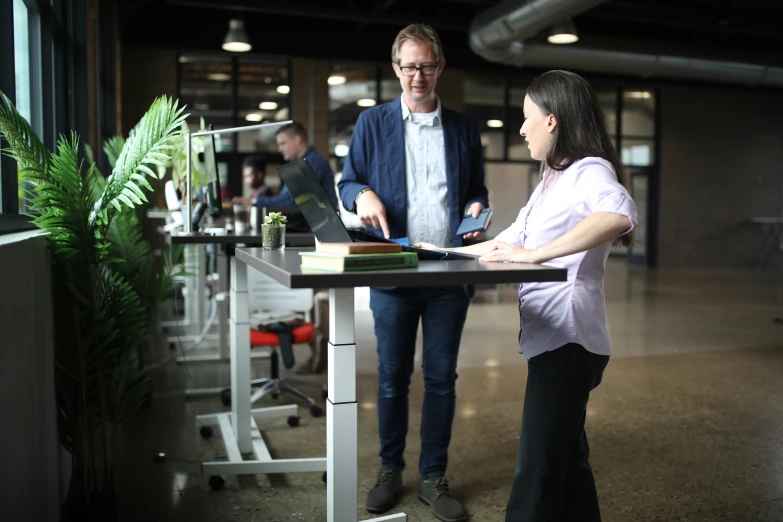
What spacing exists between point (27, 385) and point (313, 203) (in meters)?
0.90

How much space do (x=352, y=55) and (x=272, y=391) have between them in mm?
8634

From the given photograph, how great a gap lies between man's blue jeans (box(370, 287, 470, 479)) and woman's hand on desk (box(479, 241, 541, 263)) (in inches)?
28.6

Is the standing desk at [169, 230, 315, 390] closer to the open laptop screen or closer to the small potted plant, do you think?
the small potted plant

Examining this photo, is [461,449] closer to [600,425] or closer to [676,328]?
[600,425]

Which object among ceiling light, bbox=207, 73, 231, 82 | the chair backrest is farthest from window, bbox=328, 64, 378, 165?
the chair backrest

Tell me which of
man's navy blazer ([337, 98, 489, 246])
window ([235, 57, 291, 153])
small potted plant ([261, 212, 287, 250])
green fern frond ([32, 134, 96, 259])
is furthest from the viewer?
window ([235, 57, 291, 153])

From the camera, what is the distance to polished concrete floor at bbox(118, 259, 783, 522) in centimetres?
Answer: 265

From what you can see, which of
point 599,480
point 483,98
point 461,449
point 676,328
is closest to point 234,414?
point 461,449

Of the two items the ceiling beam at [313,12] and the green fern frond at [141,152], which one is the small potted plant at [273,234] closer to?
the green fern frond at [141,152]

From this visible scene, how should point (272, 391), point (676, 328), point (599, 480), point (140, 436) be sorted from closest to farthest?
point (599, 480) → point (140, 436) → point (272, 391) → point (676, 328)

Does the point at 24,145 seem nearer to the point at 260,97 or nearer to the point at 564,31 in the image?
the point at 564,31

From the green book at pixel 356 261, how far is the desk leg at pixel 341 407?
0.65 ft

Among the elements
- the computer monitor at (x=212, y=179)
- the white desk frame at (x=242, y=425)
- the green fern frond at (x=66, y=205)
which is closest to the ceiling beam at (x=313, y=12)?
the computer monitor at (x=212, y=179)

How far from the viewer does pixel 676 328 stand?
22.2 feet
